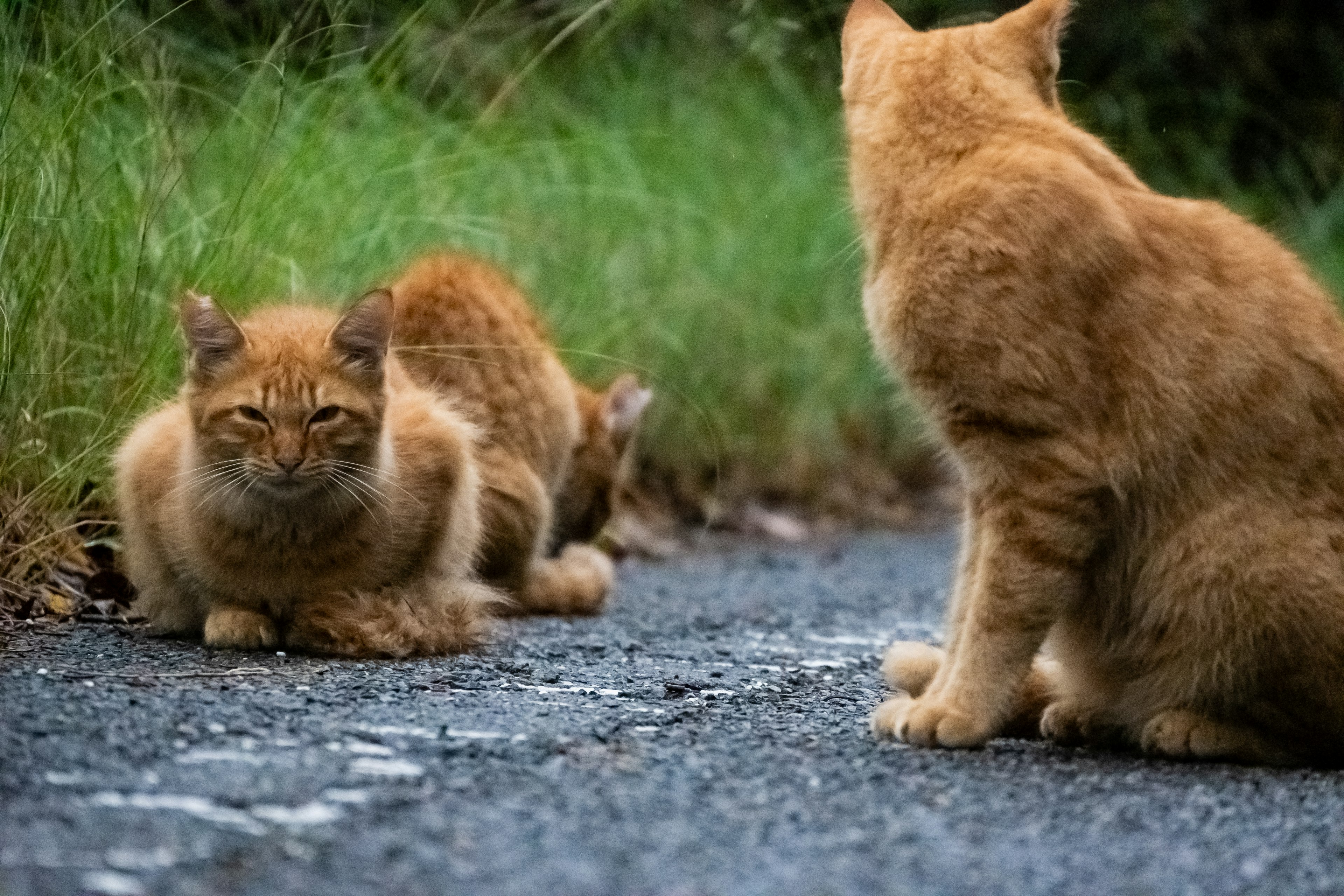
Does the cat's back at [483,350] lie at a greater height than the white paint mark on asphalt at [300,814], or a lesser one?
greater

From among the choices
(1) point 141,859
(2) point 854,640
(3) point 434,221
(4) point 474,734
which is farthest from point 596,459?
(1) point 141,859

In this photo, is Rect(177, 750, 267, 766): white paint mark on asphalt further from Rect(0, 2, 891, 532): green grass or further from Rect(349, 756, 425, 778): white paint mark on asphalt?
Rect(0, 2, 891, 532): green grass

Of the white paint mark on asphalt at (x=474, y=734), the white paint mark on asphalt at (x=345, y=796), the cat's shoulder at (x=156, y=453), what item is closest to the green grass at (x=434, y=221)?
the cat's shoulder at (x=156, y=453)

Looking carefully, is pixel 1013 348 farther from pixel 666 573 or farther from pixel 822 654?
pixel 666 573

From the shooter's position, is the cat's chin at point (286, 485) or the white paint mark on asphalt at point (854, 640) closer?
the cat's chin at point (286, 485)

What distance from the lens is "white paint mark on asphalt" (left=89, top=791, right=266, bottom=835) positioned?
7.00 ft

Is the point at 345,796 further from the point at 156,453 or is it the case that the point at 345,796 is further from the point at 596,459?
the point at 596,459

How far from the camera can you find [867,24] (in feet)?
11.3

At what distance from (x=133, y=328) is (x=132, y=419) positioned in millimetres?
227

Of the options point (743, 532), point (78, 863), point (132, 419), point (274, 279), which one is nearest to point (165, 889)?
point (78, 863)

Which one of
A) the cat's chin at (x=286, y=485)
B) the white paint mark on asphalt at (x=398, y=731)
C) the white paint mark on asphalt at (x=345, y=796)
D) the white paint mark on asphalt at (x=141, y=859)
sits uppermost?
the cat's chin at (x=286, y=485)

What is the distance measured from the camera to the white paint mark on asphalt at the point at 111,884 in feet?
6.13

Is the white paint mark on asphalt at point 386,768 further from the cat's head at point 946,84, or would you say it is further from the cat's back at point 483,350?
the cat's back at point 483,350

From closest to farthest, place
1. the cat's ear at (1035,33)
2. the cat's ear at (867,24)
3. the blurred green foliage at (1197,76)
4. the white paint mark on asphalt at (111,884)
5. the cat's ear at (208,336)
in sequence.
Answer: the white paint mark on asphalt at (111,884) < the cat's ear at (1035,33) < the cat's ear at (867,24) < the cat's ear at (208,336) < the blurred green foliage at (1197,76)
